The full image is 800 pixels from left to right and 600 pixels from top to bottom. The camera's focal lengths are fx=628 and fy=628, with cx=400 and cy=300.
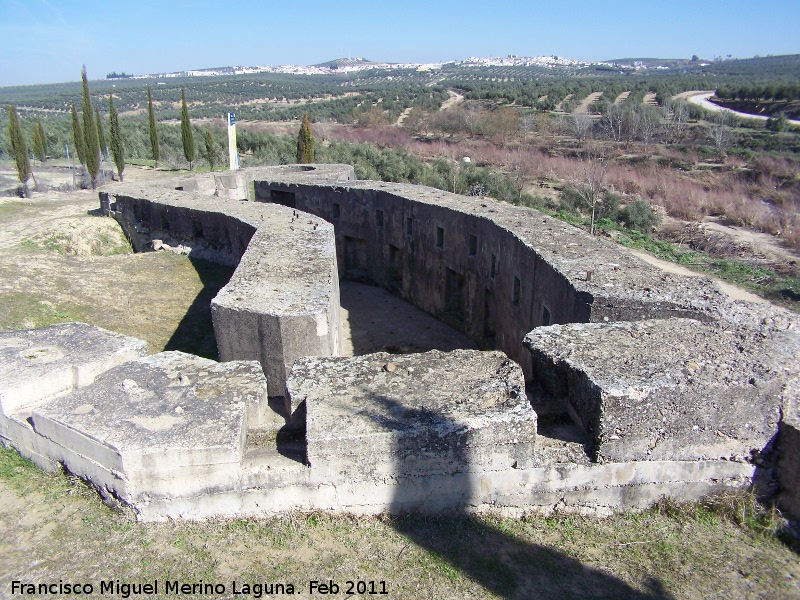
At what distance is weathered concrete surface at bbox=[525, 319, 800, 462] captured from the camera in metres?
4.78

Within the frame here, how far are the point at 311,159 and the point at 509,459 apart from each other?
2195 cm

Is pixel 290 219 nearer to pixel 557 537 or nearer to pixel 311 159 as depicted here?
pixel 557 537

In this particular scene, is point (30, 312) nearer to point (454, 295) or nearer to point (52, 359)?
point (52, 359)

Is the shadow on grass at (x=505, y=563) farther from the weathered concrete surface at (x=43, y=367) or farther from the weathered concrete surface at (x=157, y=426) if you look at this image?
the weathered concrete surface at (x=43, y=367)

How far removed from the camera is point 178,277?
12945 millimetres

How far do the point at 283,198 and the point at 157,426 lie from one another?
13.4 metres

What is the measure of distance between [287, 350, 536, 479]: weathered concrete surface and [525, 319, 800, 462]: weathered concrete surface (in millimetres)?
521

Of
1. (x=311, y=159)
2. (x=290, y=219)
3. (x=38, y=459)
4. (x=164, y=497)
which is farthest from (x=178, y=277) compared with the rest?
(x=311, y=159)

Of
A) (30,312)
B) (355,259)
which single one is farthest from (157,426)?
(355,259)

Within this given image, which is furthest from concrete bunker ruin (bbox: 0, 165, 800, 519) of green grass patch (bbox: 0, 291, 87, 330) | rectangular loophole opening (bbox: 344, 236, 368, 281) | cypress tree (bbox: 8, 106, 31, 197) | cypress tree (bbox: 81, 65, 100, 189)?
cypress tree (bbox: 81, 65, 100, 189)

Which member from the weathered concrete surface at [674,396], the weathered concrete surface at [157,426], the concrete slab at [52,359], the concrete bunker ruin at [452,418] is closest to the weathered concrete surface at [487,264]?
the concrete bunker ruin at [452,418]

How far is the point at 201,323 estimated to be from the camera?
10906mm

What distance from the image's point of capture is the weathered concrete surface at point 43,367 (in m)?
5.35

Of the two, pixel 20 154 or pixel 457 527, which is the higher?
pixel 20 154
